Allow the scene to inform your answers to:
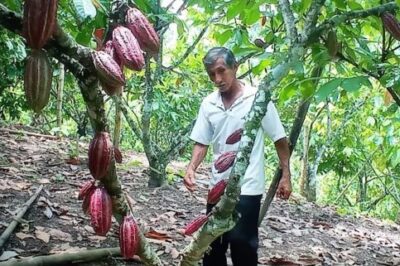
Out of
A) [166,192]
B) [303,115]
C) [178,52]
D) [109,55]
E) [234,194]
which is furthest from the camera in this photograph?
[178,52]

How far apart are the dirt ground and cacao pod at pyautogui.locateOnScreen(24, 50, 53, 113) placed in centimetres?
148

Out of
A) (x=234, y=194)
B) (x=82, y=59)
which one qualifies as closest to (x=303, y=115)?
(x=234, y=194)

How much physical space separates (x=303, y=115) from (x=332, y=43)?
81 centimetres

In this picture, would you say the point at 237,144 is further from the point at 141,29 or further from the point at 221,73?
the point at 141,29

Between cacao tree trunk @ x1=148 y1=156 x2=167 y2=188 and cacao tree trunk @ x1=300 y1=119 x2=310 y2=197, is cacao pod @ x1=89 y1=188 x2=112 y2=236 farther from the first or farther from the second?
cacao tree trunk @ x1=300 y1=119 x2=310 y2=197

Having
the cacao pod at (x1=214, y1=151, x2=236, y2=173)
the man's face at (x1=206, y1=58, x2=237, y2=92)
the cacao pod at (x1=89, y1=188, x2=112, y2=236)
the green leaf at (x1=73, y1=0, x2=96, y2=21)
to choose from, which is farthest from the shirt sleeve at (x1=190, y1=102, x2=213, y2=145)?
the green leaf at (x1=73, y1=0, x2=96, y2=21)

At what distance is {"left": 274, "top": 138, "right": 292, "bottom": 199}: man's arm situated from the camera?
215 cm

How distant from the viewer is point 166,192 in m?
3.88

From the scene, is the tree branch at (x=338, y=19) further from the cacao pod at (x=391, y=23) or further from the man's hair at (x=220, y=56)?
the man's hair at (x=220, y=56)

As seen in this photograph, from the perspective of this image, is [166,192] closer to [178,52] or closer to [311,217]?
[311,217]

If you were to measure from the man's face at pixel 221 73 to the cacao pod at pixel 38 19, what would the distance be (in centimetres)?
136

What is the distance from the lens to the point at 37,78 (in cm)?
83

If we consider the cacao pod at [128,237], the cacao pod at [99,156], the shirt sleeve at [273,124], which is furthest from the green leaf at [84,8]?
the shirt sleeve at [273,124]

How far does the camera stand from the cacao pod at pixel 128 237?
139 cm
